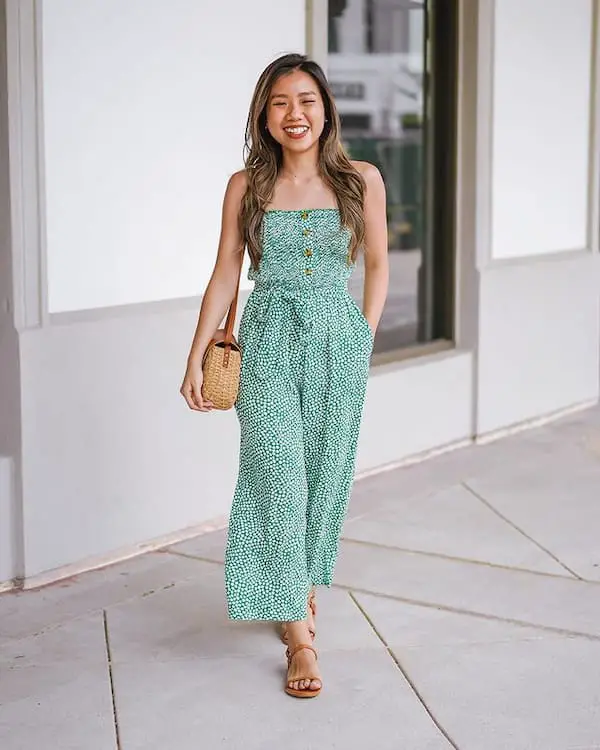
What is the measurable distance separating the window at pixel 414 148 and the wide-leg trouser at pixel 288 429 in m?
3.15

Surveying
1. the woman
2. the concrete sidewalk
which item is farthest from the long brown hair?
the concrete sidewalk

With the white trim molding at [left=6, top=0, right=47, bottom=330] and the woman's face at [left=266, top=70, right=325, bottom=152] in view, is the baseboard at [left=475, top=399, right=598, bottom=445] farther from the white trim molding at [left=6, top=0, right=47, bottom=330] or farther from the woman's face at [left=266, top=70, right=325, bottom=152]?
the woman's face at [left=266, top=70, right=325, bottom=152]

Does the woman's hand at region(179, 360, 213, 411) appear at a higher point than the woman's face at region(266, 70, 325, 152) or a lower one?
lower

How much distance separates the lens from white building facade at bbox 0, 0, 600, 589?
4773 mm

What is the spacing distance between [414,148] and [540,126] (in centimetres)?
84

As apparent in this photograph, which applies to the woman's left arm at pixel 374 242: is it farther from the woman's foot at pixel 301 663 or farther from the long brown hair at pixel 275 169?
the woman's foot at pixel 301 663

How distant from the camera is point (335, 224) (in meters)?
3.93

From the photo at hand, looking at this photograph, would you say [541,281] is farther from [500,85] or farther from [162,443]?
[162,443]

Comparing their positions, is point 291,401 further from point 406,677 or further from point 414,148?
point 414,148

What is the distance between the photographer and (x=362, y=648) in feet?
13.9

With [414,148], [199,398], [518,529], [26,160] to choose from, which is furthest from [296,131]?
[414,148]

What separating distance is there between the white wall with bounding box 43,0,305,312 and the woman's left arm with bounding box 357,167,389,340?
4.37ft

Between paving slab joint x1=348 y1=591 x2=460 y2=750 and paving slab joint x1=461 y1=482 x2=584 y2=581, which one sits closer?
paving slab joint x1=348 y1=591 x2=460 y2=750

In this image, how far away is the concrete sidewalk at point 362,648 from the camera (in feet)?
11.9
